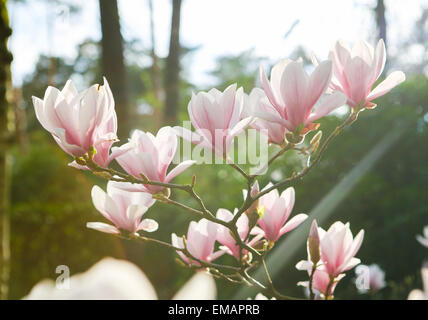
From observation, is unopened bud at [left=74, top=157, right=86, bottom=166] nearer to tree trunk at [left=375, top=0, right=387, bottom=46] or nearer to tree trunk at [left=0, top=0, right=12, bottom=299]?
tree trunk at [left=0, top=0, right=12, bottom=299]

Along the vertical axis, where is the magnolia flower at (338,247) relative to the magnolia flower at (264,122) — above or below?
below

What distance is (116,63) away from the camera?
11.0 ft

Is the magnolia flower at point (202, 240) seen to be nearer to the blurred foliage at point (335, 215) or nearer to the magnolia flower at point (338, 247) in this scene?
the magnolia flower at point (338, 247)

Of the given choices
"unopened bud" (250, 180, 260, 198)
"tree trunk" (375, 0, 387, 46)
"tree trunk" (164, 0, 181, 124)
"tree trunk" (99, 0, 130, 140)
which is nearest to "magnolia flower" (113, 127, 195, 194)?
"unopened bud" (250, 180, 260, 198)

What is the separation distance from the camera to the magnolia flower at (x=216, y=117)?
595 mm

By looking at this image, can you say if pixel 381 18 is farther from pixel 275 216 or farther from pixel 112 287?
pixel 112 287

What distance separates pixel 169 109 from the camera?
4.18 m

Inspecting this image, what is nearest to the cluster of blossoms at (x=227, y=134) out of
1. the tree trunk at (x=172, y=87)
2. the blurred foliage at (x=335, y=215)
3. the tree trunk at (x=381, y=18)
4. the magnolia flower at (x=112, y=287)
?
the magnolia flower at (x=112, y=287)

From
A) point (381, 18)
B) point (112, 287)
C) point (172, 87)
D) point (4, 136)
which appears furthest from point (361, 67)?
point (172, 87)

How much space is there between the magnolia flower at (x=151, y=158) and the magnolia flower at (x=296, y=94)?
16cm

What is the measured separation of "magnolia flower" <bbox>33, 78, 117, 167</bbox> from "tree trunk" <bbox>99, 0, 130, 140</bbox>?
2.57 m

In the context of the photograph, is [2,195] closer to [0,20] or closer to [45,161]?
[0,20]

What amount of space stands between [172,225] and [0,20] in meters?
2.16

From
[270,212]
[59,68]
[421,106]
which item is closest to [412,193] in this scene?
[421,106]
